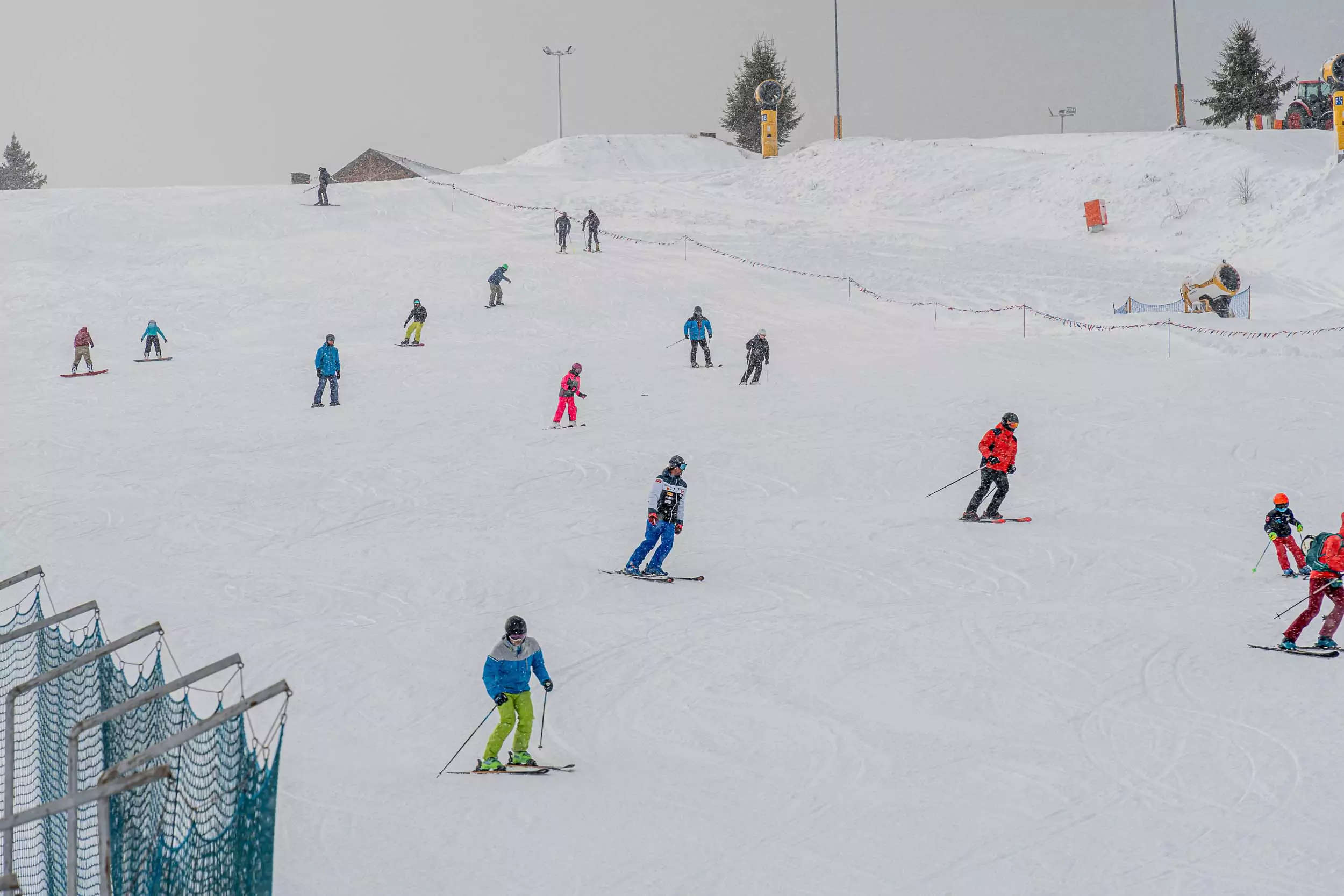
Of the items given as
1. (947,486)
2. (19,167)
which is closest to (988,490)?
(947,486)

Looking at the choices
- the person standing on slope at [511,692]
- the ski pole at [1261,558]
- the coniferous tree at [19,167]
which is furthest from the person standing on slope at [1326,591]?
the coniferous tree at [19,167]

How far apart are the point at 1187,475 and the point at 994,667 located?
7.66 metres

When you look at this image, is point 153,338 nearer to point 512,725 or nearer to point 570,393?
point 570,393

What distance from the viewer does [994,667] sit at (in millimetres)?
9039

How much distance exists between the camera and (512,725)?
741cm

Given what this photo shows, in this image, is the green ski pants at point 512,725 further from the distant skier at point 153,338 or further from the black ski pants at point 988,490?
the distant skier at point 153,338

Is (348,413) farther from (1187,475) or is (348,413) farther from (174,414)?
(1187,475)

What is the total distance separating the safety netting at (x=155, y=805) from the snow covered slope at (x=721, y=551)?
996 mm

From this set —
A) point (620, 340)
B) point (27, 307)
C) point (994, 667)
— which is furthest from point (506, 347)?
point (994, 667)

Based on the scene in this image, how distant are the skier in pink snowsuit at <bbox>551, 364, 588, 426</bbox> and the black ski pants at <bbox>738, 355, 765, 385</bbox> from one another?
3.82 metres

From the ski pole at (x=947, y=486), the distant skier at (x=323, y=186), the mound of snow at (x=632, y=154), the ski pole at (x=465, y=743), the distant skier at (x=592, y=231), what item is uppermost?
the mound of snow at (x=632, y=154)

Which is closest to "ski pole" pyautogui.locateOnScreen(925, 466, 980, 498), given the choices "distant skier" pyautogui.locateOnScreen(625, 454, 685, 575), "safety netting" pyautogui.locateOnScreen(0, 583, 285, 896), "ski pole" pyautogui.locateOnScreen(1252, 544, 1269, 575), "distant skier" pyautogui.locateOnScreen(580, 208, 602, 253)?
"ski pole" pyautogui.locateOnScreen(1252, 544, 1269, 575)

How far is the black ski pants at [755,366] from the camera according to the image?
67.8 ft

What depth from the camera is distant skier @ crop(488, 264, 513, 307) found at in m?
26.8
